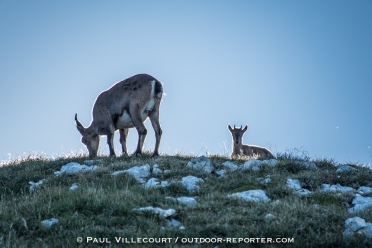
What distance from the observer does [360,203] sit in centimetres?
920

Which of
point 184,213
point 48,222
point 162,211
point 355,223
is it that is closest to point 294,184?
point 355,223

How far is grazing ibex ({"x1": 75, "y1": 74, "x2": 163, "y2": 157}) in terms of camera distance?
1656cm

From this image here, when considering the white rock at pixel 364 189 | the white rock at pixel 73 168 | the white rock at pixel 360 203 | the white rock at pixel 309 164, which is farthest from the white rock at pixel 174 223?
the white rock at pixel 309 164

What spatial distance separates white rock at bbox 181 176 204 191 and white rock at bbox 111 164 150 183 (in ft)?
3.31

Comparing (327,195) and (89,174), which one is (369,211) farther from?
(89,174)

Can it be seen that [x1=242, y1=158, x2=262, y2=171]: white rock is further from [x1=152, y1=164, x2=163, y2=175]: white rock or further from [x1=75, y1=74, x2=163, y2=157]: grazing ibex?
[x1=75, y1=74, x2=163, y2=157]: grazing ibex

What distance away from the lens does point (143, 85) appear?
54.4 ft

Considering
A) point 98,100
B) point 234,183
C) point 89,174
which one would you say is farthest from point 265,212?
point 98,100

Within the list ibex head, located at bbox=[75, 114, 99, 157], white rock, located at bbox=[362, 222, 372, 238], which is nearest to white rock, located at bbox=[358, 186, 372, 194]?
white rock, located at bbox=[362, 222, 372, 238]

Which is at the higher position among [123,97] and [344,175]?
[123,97]

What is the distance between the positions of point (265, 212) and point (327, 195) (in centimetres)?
200

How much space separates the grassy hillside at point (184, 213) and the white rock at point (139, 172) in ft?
0.77

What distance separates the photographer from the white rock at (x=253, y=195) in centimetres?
919

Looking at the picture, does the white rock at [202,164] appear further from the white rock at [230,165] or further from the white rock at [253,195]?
the white rock at [253,195]
